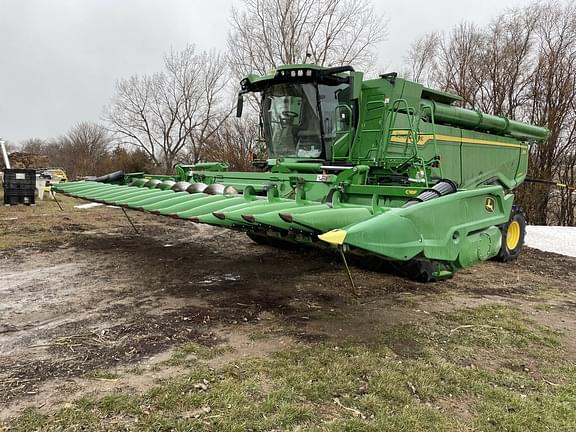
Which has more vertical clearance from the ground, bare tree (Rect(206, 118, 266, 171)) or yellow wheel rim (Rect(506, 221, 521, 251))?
bare tree (Rect(206, 118, 266, 171))

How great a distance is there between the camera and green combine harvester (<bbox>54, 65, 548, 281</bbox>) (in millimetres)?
3492

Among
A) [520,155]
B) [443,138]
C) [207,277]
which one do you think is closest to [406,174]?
[443,138]

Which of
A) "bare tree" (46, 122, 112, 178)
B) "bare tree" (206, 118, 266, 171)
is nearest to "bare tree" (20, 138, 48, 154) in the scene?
"bare tree" (46, 122, 112, 178)

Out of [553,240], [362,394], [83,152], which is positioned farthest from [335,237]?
[83,152]

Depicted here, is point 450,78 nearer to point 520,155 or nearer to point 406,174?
point 520,155

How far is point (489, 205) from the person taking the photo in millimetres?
4504

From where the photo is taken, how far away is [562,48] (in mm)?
16578

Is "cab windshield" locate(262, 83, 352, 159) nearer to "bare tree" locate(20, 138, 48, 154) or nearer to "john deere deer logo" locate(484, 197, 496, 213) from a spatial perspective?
"john deere deer logo" locate(484, 197, 496, 213)

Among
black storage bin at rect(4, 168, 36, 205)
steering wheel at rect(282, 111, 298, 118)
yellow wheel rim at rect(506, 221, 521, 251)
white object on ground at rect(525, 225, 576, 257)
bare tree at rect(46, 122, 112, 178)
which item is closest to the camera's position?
steering wheel at rect(282, 111, 298, 118)

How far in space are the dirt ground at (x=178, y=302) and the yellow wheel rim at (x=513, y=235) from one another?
338 mm

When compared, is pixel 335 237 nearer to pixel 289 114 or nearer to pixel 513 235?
pixel 289 114

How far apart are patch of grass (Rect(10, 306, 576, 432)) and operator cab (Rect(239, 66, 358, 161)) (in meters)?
3.38

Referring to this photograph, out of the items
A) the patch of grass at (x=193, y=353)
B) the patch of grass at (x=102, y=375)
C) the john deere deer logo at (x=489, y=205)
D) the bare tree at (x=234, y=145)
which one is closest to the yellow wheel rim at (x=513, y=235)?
the john deere deer logo at (x=489, y=205)

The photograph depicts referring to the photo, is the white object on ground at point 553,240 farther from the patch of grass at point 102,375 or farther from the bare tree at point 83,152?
the bare tree at point 83,152
